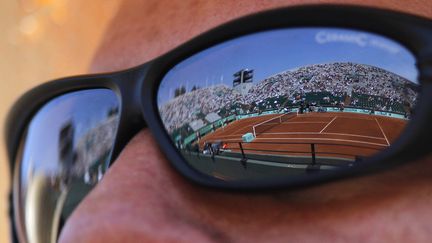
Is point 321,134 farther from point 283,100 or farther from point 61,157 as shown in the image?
point 61,157

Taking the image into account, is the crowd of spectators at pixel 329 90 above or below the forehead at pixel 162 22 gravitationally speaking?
below

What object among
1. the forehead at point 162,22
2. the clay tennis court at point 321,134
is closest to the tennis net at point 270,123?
the clay tennis court at point 321,134

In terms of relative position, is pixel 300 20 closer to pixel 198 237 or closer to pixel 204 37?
pixel 204 37

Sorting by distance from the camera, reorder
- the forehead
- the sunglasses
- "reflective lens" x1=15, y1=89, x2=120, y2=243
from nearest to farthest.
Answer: the sunglasses, the forehead, "reflective lens" x1=15, y1=89, x2=120, y2=243

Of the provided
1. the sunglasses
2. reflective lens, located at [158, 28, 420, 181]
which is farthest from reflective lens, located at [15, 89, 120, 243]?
reflective lens, located at [158, 28, 420, 181]

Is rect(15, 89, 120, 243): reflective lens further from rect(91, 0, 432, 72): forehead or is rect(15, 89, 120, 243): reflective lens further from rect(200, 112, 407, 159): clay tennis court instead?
rect(200, 112, 407, 159): clay tennis court

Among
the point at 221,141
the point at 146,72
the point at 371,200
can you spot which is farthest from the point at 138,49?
the point at 371,200

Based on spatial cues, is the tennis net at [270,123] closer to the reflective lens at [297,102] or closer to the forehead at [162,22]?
the reflective lens at [297,102]
